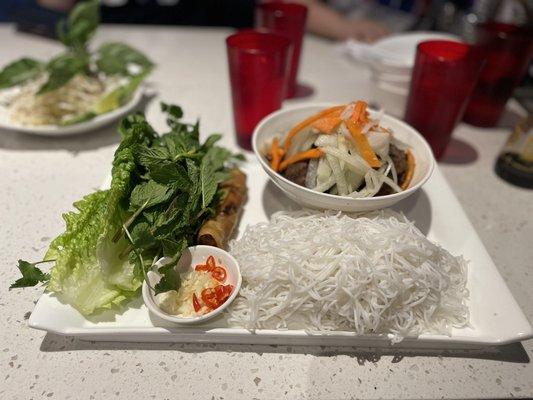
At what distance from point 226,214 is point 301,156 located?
0.30m

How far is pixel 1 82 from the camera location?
66.6 inches

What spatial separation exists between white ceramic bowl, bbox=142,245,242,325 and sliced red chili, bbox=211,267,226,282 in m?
0.01

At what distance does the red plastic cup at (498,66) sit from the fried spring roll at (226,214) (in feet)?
3.91

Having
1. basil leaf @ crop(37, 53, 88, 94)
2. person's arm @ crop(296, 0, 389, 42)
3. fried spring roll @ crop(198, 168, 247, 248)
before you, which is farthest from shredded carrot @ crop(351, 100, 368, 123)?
person's arm @ crop(296, 0, 389, 42)

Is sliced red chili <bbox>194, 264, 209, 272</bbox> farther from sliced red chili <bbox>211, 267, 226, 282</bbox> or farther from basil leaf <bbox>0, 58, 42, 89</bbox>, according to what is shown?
basil leaf <bbox>0, 58, 42, 89</bbox>

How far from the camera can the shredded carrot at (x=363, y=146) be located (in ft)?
3.76

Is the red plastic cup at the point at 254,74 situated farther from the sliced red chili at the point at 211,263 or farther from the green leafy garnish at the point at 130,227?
the sliced red chili at the point at 211,263

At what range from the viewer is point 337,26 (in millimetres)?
2816

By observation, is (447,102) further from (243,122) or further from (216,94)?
(216,94)

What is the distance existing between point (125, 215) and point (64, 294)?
0.79ft

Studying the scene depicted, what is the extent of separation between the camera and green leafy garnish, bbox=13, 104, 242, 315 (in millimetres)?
963

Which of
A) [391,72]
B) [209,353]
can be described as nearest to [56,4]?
[391,72]

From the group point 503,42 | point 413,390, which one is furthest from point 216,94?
point 413,390

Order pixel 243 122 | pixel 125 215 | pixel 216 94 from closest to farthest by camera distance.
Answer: pixel 125 215
pixel 243 122
pixel 216 94
